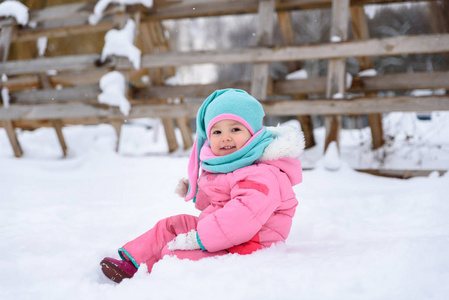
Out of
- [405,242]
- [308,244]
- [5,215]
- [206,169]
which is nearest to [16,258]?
[5,215]

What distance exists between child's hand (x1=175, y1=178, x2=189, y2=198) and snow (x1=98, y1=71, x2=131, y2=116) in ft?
8.35

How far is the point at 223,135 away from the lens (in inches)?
72.2

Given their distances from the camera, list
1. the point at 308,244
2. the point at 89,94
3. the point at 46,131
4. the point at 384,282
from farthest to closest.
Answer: the point at 46,131
the point at 89,94
the point at 308,244
the point at 384,282

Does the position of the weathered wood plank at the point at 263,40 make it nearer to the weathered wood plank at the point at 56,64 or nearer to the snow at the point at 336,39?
the snow at the point at 336,39

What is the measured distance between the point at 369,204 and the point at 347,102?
1230mm

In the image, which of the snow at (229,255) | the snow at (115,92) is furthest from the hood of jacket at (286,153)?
the snow at (115,92)

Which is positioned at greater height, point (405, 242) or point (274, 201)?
point (274, 201)

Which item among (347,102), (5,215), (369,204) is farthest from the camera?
→ (347,102)

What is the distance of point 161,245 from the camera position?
1797 mm

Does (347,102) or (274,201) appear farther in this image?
(347,102)

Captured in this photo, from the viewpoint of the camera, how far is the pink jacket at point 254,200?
1.60 m

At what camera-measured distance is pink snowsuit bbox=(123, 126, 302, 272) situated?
1.61 meters

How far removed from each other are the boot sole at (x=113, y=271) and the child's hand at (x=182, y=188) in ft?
1.76

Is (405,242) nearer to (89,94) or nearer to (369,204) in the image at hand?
(369,204)
